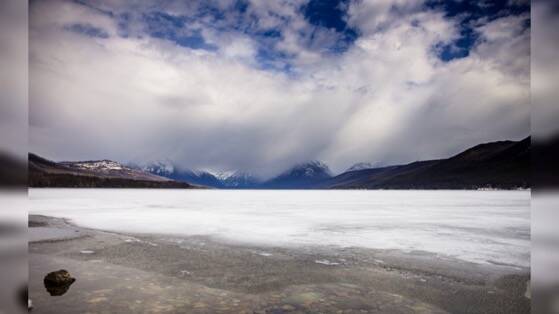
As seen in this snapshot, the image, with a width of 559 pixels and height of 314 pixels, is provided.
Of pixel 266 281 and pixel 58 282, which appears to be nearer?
pixel 58 282

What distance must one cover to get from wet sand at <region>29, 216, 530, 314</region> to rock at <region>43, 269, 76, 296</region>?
0.52ft

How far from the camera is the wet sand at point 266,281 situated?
18.0 ft

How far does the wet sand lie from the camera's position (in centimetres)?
550

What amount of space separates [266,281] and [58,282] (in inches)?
152

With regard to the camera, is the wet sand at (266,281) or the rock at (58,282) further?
the rock at (58,282)

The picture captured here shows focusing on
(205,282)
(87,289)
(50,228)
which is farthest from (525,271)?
(50,228)

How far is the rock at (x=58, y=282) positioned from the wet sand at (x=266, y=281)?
16 centimetres

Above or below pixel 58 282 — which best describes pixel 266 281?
below

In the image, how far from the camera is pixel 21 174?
140 inches

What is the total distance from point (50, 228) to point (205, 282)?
37.3ft

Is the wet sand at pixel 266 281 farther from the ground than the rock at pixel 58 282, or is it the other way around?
the rock at pixel 58 282

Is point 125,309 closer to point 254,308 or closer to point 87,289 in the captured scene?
point 87,289

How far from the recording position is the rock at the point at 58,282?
6153 mm

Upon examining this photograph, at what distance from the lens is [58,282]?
6363 mm
